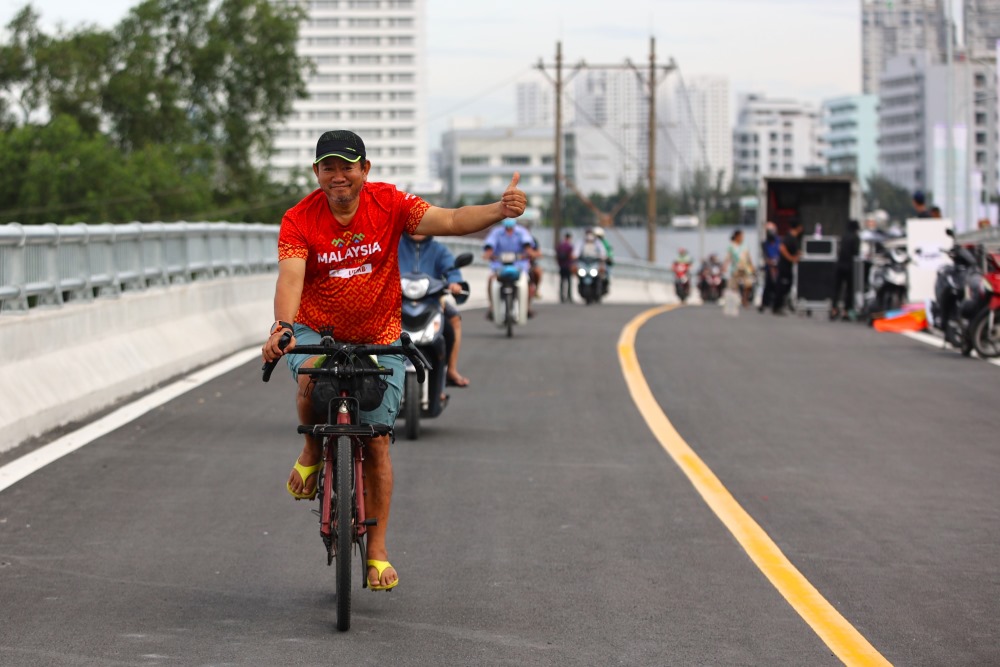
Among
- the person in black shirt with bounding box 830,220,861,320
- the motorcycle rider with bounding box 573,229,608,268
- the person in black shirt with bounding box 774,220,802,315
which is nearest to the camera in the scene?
the person in black shirt with bounding box 830,220,861,320

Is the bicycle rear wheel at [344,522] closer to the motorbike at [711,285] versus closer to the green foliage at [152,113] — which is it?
the motorbike at [711,285]

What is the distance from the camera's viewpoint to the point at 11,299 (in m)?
11.9

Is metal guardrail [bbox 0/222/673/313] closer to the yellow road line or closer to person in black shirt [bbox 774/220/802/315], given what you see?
the yellow road line

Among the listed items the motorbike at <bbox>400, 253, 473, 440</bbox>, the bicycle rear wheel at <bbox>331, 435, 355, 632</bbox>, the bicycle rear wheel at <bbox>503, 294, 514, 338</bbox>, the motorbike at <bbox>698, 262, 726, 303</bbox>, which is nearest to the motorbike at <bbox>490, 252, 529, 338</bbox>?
the bicycle rear wheel at <bbox>503, 294, 514, 338</bbox>

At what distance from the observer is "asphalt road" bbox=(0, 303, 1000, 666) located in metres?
6.00

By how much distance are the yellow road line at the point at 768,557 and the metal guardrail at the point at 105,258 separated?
184 inches

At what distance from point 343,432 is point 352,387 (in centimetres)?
21

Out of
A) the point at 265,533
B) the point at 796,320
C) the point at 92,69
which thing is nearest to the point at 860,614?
the point at 265,533

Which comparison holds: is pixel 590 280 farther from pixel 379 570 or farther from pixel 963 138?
pixel 963 138

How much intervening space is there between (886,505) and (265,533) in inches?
133

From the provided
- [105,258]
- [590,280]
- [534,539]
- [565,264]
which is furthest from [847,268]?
[534,539]

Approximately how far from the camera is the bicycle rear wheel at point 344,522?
6035mm

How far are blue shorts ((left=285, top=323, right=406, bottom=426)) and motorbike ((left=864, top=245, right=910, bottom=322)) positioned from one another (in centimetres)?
2110

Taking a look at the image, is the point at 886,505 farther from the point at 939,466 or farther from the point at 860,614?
the point at 860,614
